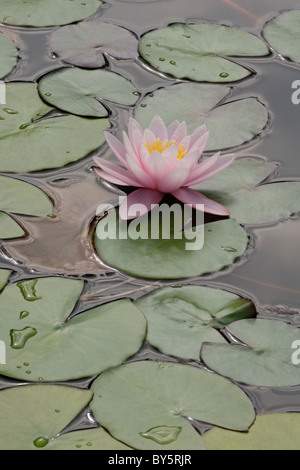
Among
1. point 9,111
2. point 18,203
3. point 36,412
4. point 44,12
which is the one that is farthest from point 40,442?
point 44,12

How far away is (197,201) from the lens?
2.05 metres

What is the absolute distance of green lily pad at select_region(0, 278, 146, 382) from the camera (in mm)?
1612

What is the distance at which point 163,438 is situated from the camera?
4.87 feet

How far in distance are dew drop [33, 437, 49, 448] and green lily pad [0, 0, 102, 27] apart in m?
1.79

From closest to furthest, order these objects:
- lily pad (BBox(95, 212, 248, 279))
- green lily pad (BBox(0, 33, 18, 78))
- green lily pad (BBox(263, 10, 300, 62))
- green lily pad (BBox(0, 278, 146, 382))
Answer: green lily pad (BBox(0, 278, 146, 382)) < lily pad (BBox(95, 212, 248, 279)) < green lily pad (BBox(0, 33, 18, 78)) < green lily pad (BBox(263, 10, 300, 62))

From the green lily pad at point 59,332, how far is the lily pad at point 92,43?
1098 mm

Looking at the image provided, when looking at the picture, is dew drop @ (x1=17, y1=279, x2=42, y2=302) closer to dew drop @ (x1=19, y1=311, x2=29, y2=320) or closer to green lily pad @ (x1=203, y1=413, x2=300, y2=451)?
dew drop @ (x1=19, y1=311, x2=29, y2=320)

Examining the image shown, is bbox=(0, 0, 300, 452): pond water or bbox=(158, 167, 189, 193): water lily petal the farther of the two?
bbox=(158, 167, 189, 193): water lily petal

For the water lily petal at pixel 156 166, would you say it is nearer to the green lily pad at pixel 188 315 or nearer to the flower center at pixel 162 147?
the flower center at pixel 162 147

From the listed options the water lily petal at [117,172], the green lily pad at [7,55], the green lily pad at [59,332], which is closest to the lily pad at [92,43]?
the green lily pad at [7,55]

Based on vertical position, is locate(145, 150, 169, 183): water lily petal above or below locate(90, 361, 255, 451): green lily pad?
above

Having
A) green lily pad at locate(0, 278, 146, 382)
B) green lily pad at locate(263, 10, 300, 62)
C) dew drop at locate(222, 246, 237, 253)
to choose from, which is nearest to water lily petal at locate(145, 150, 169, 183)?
dew drop at locate(222, 246, 237, 253)

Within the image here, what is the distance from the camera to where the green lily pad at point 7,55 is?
253cm
